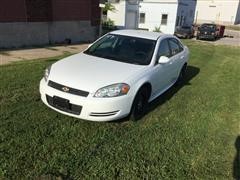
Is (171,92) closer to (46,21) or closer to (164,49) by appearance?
(164,49)

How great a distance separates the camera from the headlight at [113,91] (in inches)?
161

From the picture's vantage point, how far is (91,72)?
447cm

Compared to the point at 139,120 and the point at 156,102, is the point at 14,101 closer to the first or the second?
the point at 139,120

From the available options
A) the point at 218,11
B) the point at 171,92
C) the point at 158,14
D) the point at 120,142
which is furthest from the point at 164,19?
the point at 218,11

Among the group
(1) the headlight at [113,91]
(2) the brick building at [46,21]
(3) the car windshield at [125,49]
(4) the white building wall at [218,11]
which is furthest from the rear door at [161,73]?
(4) the white building wall at [218,11]

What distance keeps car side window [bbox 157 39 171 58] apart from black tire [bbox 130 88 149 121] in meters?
0.98

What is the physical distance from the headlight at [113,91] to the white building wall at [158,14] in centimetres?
2610

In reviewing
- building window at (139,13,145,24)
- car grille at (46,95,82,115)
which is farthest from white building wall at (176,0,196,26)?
car grille at (46,95,82,115)

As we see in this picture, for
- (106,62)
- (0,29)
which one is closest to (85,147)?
(106,62)

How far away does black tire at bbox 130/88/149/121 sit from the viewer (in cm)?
462

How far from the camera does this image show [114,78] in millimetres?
4312

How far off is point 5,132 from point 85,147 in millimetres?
1330

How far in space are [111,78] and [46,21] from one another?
438 inches

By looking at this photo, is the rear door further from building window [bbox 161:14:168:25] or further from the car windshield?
building window [bbox 161:14:168:25]
